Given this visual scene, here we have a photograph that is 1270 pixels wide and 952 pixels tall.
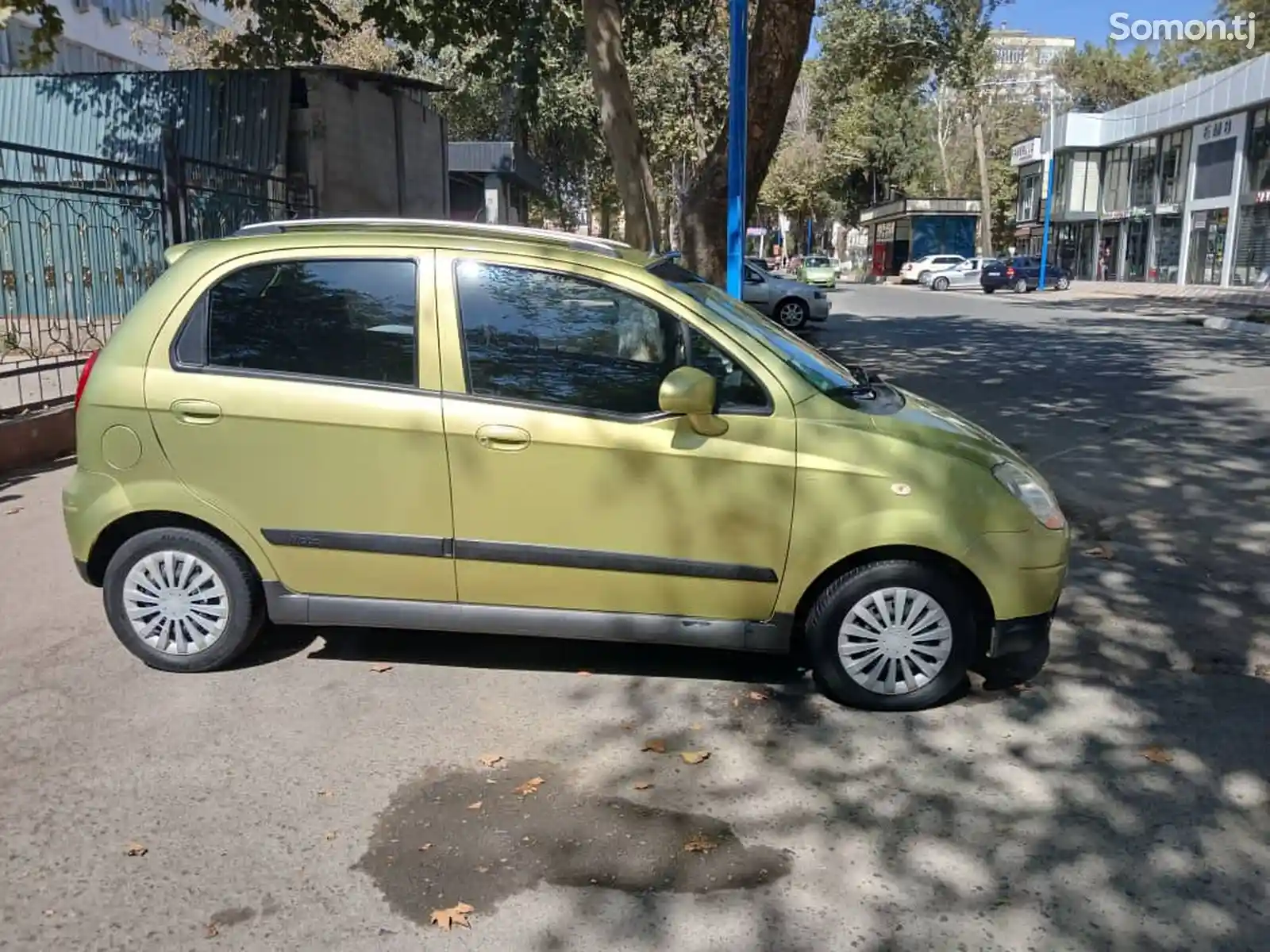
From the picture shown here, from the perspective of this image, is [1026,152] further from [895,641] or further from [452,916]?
[452,916]

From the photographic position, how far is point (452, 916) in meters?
2.97

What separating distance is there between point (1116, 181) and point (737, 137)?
43.8 m

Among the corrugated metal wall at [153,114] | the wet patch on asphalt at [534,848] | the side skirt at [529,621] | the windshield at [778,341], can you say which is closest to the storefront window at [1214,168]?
the corrugated metal wall at [153,114]

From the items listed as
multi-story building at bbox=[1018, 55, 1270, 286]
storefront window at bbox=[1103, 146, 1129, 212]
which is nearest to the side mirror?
multi-story building at bbox=[1018, 55, 1270, 286]

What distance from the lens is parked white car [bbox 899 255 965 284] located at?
4759cm

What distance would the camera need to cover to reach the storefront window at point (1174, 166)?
4069 cm

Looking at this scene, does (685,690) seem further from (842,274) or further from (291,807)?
(842,274)

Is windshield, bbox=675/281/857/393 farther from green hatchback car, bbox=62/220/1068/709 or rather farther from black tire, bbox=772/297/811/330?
black tire, bbox=772/297/811/330

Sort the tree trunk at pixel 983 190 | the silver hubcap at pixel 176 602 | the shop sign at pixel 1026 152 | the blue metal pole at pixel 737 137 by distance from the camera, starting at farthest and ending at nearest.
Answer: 1. the shop sign at pixel 1026 152
2. the tree trunk at pixel 983 190
3. the blue metal pole at pixel 737 137
4. the silver hubcap at pixel 176 602

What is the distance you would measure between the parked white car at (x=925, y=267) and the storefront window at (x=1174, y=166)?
329 inches

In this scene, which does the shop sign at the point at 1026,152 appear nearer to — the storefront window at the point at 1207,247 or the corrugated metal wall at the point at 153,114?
the storefront window at the point at 1207,247

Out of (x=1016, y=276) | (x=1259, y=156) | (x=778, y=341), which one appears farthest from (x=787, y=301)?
(x=1259, y=156)

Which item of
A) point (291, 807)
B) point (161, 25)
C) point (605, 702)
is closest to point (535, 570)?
point (605, 702)

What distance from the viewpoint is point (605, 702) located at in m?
4.37
